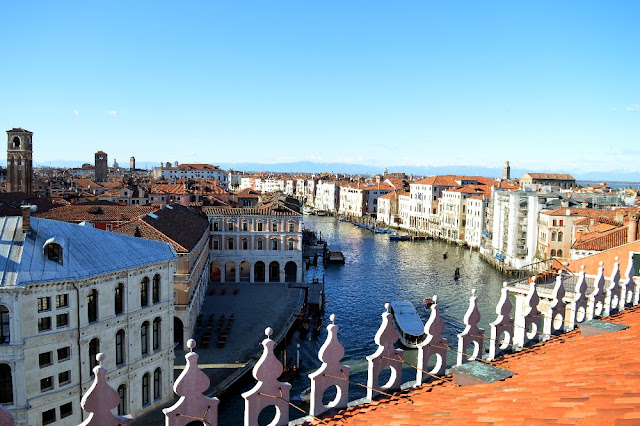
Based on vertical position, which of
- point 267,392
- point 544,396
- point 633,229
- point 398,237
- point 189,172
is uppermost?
point 189,172

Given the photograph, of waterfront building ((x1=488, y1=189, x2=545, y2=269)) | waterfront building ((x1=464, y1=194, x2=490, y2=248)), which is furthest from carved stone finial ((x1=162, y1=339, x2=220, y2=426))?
waterfront building ((x1=464, y1=194, x2=490, y2=248))

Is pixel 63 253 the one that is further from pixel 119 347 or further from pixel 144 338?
pixel 144 338

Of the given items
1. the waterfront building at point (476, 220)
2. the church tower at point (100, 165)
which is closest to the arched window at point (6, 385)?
the waterfront building at point (476, 220)

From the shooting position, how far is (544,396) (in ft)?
16.2

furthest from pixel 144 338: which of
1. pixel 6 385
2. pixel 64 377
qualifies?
pixel 6 385

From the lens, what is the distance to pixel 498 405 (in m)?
5.10

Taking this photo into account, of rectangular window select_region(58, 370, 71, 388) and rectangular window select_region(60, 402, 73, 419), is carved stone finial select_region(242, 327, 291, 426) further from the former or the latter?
rectangular window select_region(60, 402, 73, 419)

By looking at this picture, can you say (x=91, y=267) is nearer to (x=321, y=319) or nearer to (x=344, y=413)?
(x=344, y=413)

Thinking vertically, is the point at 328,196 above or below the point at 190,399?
below

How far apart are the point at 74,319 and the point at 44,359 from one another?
5.02 ft

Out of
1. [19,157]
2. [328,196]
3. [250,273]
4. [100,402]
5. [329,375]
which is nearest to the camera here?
[100,402]

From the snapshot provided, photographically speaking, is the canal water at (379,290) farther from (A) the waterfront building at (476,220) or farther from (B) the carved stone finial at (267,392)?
(B) the carved stone finial at (267,392)

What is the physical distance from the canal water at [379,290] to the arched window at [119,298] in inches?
253

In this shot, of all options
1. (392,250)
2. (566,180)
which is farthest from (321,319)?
(566,180)
